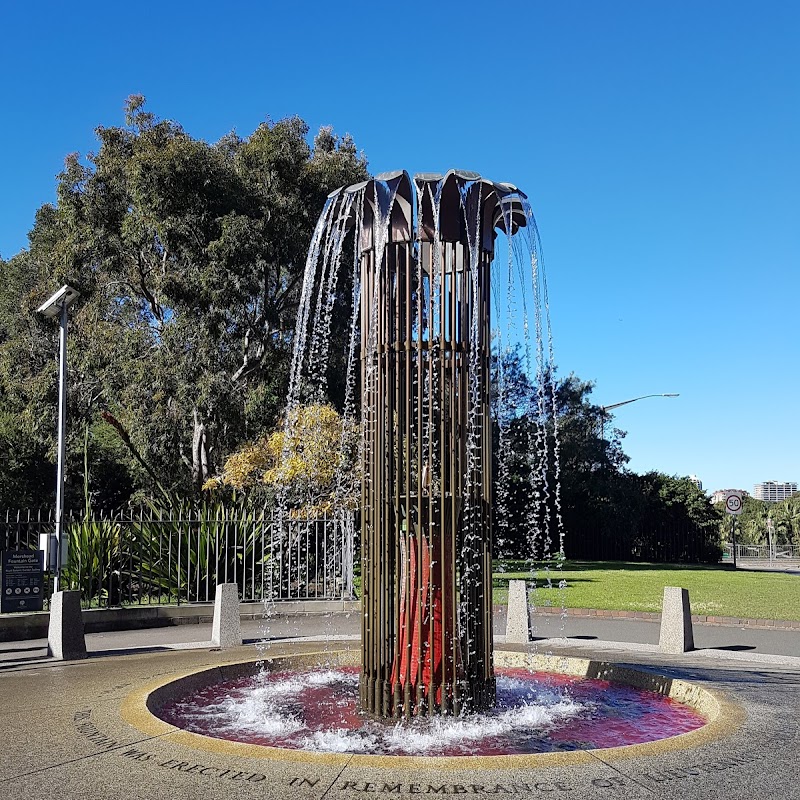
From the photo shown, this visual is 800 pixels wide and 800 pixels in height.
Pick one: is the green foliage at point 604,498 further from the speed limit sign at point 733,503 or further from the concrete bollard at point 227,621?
the concrete bollard at point 227,621

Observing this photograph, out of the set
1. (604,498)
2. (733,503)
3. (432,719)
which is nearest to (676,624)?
(432,719)

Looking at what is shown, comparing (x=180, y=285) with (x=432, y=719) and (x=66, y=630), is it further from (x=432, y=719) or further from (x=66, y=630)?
(x=432, y=719)

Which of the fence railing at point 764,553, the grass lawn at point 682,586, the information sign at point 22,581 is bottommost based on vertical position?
the fence railing at point 764,553

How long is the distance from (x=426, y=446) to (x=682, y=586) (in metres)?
17.2

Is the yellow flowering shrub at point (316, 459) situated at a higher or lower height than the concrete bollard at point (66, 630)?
higher

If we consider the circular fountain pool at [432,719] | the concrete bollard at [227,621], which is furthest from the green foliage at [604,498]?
the circular fountain pool at [432,719]

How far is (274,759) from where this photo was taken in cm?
528

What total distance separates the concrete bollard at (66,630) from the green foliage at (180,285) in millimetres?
15852

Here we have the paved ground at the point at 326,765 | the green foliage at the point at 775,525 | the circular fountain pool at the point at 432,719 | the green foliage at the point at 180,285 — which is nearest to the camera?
the paved ground at the point at 326,765

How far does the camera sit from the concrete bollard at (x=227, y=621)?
11633 millimetres

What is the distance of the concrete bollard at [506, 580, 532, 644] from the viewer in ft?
41.1

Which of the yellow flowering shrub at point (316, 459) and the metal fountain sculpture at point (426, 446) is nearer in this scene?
the metal fountain sculpture at point (426, 446)

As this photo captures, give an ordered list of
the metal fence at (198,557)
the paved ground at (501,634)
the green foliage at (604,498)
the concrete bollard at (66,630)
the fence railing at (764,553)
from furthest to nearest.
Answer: the fence railing at (764,553), the green foliage at (604,498), the metal fence at (198,557), the paved ground at (501,634), the concrete bollard at (66,630)

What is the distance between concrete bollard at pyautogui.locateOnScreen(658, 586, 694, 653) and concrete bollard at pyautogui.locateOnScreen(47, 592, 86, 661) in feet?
23.9
